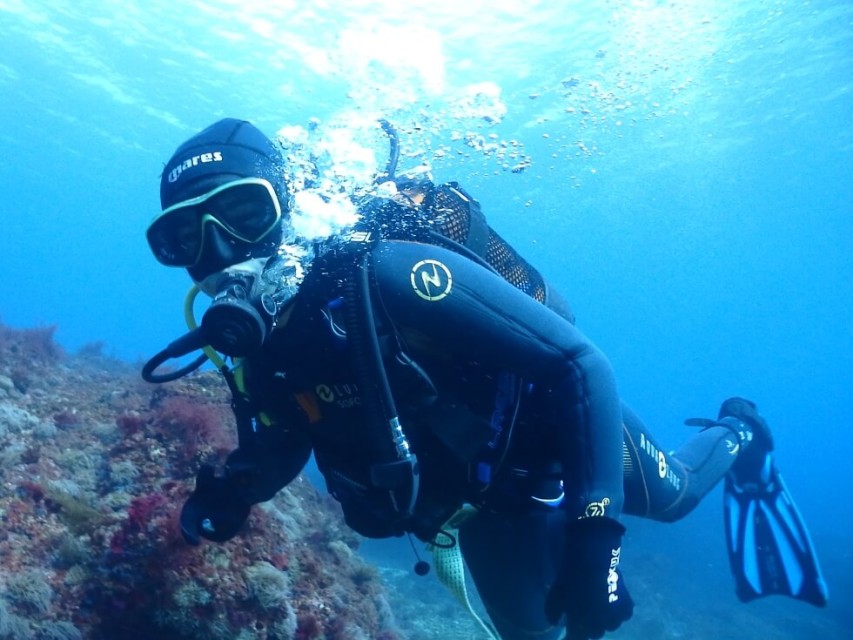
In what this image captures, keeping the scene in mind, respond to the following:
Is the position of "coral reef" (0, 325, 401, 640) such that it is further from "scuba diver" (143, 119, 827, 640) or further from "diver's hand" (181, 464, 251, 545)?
"scuba diver" (143, 119, 827, 640)

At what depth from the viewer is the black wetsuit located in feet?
8.40

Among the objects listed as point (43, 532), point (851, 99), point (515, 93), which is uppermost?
point (851, 99)

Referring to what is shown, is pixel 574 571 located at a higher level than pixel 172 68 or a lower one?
lower

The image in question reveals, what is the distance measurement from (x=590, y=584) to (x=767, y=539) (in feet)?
15.3

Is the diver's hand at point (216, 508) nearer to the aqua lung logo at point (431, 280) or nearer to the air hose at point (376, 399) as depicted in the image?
the air hose at point (376, 399)

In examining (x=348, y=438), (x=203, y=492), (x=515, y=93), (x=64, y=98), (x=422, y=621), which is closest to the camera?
(x=348, y=438)

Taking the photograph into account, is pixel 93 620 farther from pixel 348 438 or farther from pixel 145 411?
pixel 145 411

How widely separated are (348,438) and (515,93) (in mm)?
23539

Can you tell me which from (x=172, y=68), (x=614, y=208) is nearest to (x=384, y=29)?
(x=172, y=68)

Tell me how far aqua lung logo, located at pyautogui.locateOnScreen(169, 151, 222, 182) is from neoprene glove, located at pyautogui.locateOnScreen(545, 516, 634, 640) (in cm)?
258

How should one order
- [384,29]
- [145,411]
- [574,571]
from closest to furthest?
[574,571], [145,411], [384,29]

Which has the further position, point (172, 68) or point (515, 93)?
point (172, 68)

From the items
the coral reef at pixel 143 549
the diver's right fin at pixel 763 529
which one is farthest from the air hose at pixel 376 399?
the diver's right fin at pixel 763 529

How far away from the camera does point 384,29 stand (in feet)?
63.9
